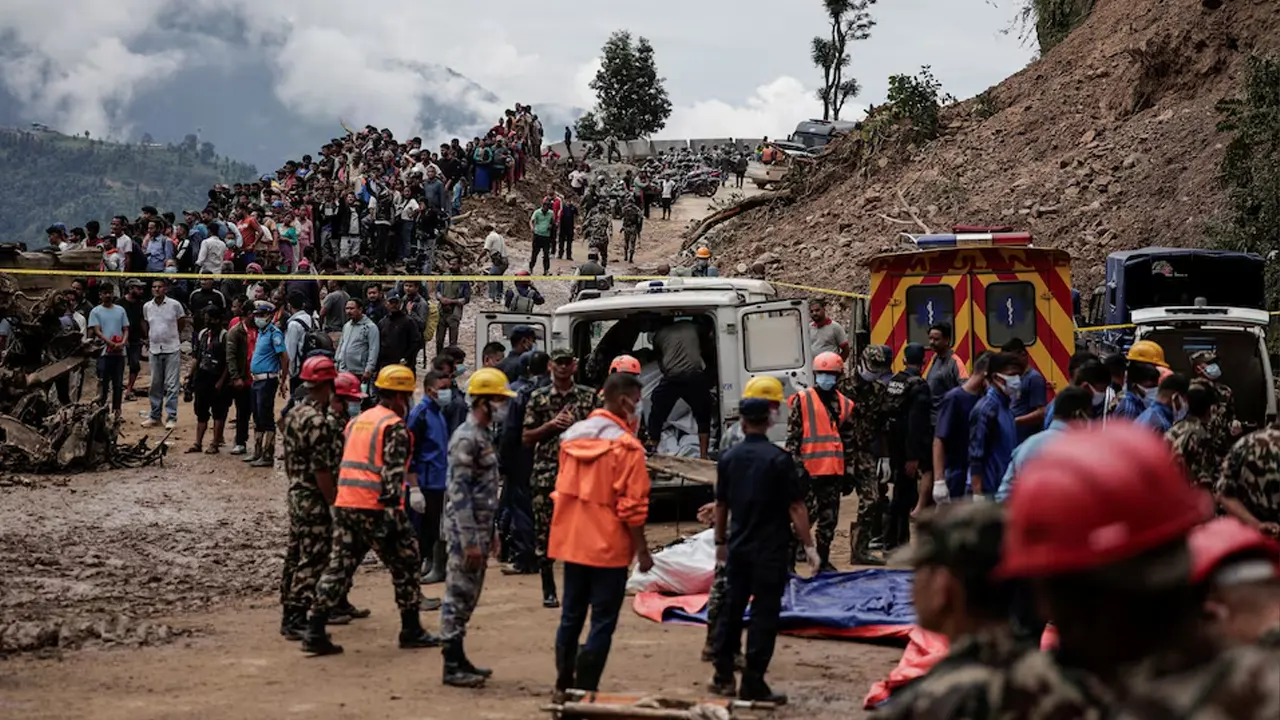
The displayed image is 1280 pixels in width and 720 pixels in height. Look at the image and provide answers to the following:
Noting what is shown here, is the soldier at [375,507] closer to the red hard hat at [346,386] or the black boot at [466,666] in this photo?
the black boot at [466,666]

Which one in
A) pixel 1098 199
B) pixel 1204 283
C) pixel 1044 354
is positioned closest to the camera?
pixel 1044 354

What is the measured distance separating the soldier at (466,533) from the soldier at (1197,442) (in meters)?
3.74

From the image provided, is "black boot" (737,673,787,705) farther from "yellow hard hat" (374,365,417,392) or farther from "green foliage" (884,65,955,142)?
"green foliage" (884,65,955,142)

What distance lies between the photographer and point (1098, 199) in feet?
91.7

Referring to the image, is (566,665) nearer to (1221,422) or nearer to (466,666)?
(466,666)

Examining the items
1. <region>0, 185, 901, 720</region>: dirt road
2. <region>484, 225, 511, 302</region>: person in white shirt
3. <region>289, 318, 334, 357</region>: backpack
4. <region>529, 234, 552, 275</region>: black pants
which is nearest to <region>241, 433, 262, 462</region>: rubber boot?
<region>289, 318, 334, 357</region>: backpack

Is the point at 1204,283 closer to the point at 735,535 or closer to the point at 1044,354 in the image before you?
the point at 1044,354

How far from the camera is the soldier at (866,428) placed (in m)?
12.4

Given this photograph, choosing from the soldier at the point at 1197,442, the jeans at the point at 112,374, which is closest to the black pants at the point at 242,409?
the jeans at the point at 112,374

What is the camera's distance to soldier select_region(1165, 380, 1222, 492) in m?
8.34

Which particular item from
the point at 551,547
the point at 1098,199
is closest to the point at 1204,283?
the point at 1098,199

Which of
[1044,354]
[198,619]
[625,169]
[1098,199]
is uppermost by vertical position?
[625,169]

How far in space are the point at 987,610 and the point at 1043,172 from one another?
2743cm

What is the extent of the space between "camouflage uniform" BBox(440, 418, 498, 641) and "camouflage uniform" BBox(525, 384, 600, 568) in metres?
2.31
